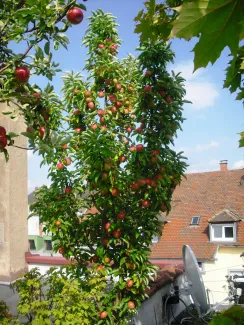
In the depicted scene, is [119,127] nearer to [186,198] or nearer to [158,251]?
[158,251]

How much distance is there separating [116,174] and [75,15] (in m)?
3.57

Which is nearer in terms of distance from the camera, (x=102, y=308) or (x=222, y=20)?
(x=222, y=20)

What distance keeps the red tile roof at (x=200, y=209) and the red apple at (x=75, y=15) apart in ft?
57.7

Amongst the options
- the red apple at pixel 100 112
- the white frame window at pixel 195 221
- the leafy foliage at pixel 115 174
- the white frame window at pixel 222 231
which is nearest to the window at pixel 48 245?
the white frame window at pixel 195 221

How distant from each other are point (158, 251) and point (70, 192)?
14.1 metres

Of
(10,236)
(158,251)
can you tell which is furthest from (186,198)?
(10,236)

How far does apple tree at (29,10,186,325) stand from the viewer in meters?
5.98

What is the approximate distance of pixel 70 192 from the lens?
21.2ft

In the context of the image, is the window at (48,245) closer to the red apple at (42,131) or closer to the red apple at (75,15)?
the red apple at (42,131)

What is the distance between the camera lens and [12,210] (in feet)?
62.1

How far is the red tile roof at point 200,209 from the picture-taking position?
19453 mm

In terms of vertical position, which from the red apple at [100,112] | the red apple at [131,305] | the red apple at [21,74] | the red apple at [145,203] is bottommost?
the red apple at [131,305]

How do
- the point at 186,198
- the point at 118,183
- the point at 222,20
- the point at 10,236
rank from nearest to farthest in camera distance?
the point at 222,20 → the point at 118,183 → the point at 10,236 → the point at 186,198

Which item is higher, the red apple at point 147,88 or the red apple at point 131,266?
the red apple at point 147,88
